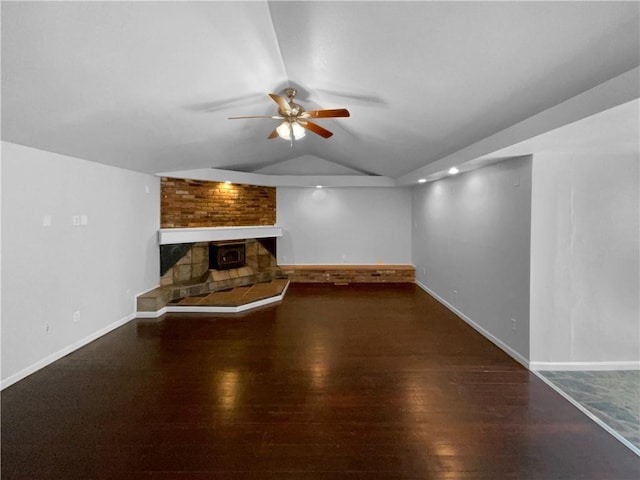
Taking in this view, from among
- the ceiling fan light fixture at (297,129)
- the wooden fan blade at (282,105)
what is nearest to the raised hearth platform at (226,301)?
the ceiling fan light fixture at (297,129)

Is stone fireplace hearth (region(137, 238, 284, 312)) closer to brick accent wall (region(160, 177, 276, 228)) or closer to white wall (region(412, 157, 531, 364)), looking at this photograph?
brick accent wall (region(160, 177, 276, 228))

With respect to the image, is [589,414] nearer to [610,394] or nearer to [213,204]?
[610,394]

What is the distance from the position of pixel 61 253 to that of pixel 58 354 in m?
1.09

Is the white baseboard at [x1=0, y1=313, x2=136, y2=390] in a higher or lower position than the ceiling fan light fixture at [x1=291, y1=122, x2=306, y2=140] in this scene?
lower

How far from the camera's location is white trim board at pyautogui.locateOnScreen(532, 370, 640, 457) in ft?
6.31

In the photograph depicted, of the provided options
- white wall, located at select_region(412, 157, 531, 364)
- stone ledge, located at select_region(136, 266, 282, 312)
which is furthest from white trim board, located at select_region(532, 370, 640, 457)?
stone ledge, located at select_region(136, 266, 282, 312)

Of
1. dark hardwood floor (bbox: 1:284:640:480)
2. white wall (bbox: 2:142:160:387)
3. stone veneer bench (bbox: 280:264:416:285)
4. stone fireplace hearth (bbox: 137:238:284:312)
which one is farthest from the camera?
stone veneer bench (bbox: 280:264:416:285)

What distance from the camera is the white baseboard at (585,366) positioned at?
9.38 ft

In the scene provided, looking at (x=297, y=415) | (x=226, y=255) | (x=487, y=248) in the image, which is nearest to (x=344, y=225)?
(x=226, y=255)

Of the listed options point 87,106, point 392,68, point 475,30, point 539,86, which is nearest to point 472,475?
point 539,86

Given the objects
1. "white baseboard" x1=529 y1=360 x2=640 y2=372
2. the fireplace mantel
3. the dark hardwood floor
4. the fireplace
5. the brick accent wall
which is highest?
the brick accent wall

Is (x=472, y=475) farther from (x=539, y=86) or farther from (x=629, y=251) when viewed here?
(x=629, y=251)

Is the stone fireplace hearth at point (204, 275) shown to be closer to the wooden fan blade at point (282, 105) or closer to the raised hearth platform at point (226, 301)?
the raised hearth platform at point (226, 301)

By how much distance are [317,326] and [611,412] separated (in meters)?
2.96
